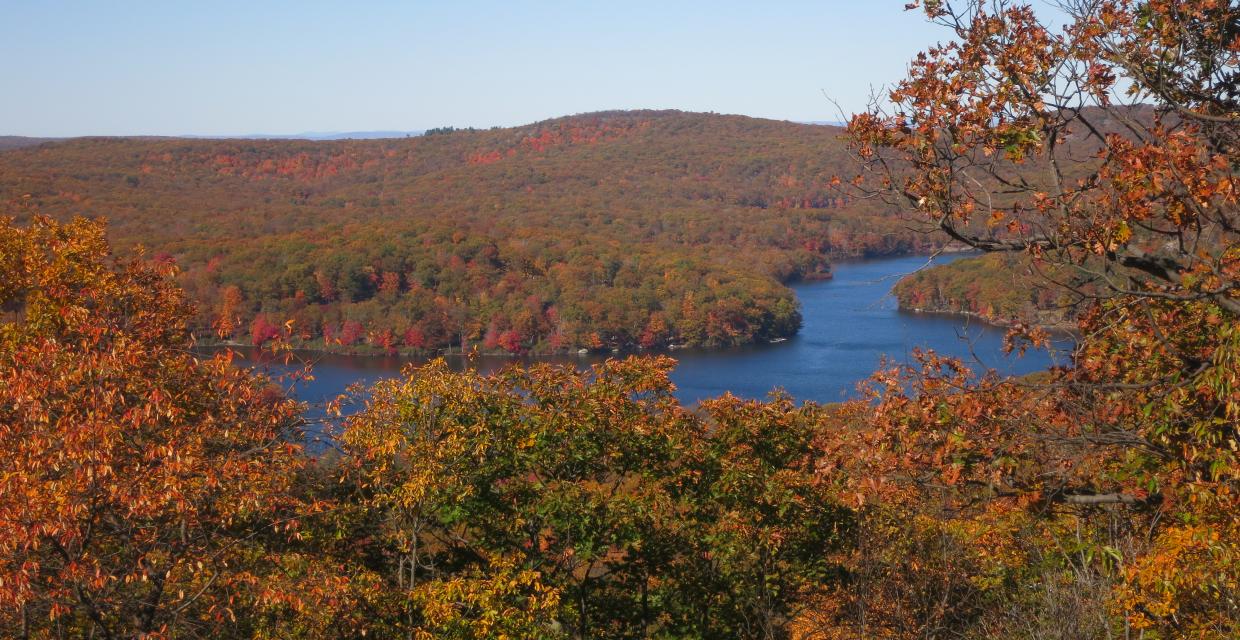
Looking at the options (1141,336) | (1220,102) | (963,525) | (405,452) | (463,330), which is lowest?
(463,330)

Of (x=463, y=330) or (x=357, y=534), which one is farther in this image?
(x=463, y=330)

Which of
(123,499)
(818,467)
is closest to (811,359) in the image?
(818,467)

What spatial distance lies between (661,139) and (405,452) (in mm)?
152103

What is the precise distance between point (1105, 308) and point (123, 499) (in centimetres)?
498

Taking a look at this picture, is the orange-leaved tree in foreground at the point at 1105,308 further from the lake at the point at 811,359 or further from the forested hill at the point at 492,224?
the lake at the point at 811,359

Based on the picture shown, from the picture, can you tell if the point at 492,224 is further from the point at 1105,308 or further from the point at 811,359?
the point at 1105,308

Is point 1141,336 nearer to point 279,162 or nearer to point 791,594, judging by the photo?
point 791,594

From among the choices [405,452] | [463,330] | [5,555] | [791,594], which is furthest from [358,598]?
[463,330]

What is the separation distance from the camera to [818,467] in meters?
4.72

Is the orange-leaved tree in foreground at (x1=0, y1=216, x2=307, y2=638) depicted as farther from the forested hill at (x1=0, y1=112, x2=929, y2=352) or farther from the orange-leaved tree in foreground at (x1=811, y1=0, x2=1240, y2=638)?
the forested hill at (x1=0, y1=112, x2=929, y2=352)

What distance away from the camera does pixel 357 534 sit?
24.9 ft

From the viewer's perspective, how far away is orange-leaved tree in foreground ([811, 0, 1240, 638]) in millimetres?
4297

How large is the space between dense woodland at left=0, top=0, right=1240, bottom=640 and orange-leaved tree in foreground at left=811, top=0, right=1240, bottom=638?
0.07 ft

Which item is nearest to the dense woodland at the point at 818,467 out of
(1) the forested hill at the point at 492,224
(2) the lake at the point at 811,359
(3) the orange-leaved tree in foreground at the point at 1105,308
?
(3) the orange-leaved tree in foreground at the point at 1105,308
